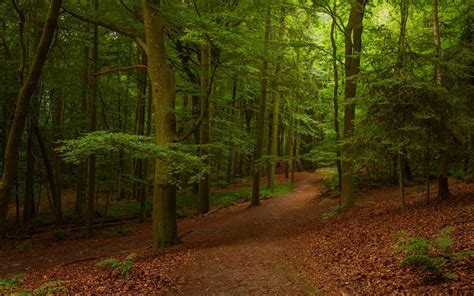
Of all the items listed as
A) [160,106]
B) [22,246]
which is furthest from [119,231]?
[160,106]

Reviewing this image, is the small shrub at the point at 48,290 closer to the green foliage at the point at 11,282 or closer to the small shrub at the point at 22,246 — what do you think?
the green foliage at the point at 11,282

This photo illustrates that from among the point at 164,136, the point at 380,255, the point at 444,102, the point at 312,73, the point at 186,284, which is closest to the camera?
the point at 380,255

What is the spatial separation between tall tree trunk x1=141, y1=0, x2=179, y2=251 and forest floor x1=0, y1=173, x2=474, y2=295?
785 mm

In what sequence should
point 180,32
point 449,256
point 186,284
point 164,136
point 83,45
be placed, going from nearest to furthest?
point 449,256 → point 186,284 → point 164,136 → point 180,32 → point 83,45

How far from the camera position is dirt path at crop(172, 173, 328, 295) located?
21.6 feet

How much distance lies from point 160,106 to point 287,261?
5.27 m

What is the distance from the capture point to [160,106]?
962 cm

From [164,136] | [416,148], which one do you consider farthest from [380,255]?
[164,136]

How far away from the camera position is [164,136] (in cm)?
961

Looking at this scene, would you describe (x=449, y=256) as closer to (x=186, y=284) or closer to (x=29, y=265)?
(x=186, y=284)

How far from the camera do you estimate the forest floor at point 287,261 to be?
568 centimetres

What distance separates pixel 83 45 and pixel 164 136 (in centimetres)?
762

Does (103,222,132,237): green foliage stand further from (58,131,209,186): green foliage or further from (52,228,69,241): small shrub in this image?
(58,131,209,186): green foliage

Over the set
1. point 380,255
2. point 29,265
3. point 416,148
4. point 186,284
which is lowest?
point 29,265
